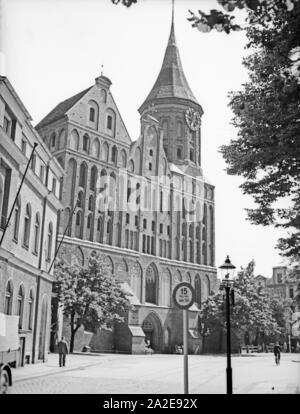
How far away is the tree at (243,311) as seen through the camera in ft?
133

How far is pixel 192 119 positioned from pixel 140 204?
1719 cm

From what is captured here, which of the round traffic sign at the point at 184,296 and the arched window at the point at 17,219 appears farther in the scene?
the arched window at the point at 17,219

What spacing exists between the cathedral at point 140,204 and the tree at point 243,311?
1938 millimetres

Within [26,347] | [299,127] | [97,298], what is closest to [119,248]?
[97,298]

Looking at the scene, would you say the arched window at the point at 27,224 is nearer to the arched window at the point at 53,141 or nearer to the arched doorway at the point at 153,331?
the arched window at the point at 53,141

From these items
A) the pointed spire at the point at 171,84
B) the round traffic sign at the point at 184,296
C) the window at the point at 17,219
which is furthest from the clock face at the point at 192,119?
the round traffic sign at the point at 184,296

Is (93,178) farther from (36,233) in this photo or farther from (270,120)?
(270,120)

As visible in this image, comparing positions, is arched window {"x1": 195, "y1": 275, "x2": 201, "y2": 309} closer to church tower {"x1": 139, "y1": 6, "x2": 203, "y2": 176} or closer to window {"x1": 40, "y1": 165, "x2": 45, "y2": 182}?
church tower {"x1": 139, "y1": 6, "x2": 203, "y2": 176}

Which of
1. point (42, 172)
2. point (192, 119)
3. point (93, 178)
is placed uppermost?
point (192, 119)

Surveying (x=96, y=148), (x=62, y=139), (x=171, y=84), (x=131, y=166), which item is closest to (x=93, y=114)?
(x=96, y=148)

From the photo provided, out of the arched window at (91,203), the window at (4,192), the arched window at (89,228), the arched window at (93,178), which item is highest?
the arched window at (93,178)

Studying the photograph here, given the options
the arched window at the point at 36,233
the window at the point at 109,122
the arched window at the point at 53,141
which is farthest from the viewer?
the window at the point at 109,122

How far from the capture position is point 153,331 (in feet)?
141

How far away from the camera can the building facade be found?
1505 centimetres
